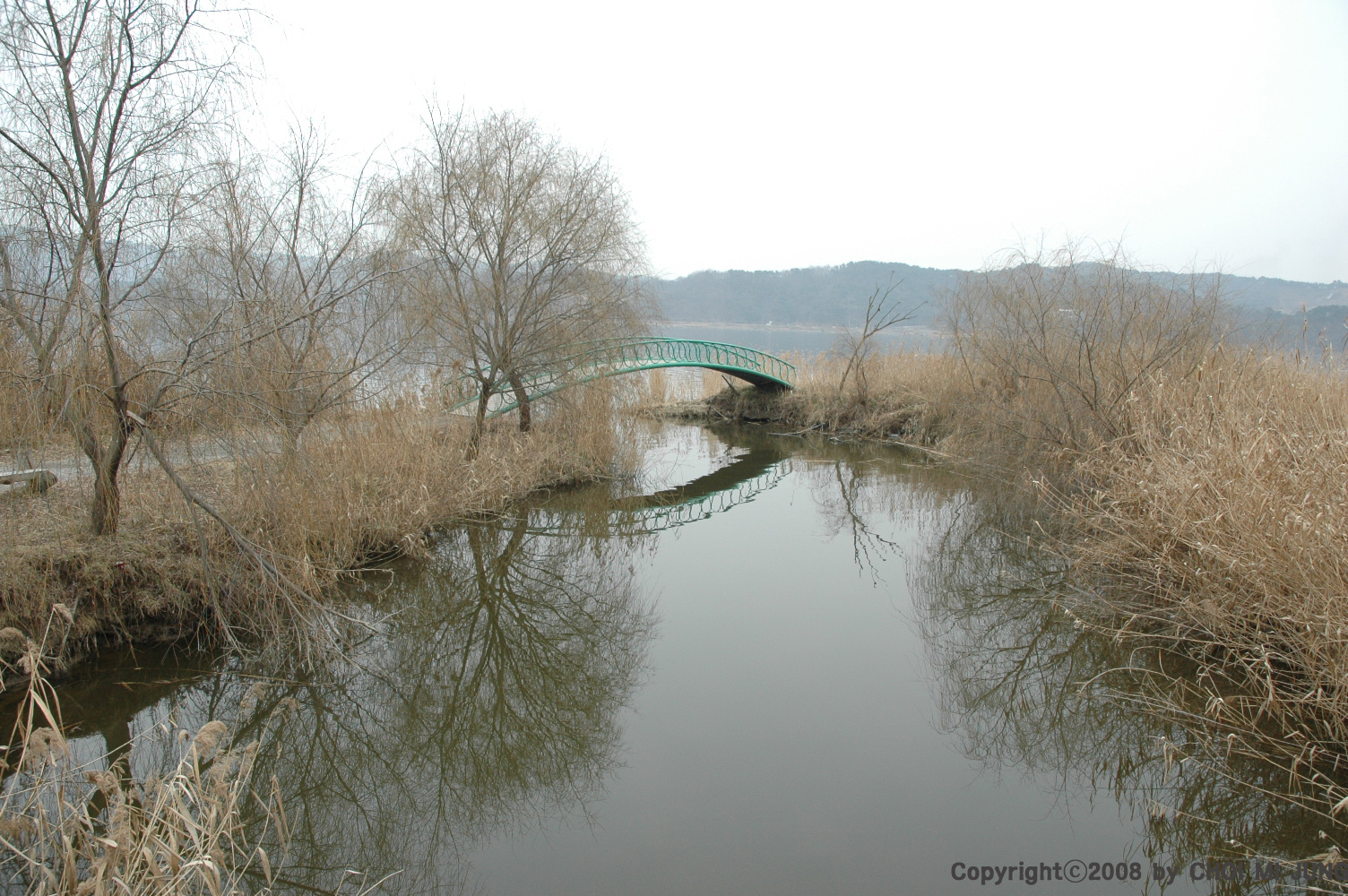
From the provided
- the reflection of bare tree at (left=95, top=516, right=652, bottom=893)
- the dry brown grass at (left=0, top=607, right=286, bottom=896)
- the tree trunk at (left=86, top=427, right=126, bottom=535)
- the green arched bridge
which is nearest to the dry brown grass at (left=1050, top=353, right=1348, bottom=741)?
the reflection of bare tree at (left=95, top=516, right=652, bottom=893)

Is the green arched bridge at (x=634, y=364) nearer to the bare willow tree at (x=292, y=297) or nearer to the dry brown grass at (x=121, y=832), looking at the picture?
the bare willow tree at (x=292, y=297)

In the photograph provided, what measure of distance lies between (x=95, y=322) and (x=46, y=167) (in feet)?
3.33

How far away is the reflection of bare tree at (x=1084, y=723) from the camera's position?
4.07 m

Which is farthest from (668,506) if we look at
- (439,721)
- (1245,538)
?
(1245,538)

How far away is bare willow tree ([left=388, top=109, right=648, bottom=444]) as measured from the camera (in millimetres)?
11148

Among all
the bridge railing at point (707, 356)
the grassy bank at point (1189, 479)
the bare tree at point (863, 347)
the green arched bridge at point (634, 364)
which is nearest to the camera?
the grassy bank at point (1189, 479)

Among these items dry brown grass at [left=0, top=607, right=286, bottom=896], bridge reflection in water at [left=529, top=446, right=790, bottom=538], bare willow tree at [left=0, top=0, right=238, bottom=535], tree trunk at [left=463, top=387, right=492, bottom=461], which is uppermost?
bare willow tree at [left=0, top=0, right=238, bottom=535]

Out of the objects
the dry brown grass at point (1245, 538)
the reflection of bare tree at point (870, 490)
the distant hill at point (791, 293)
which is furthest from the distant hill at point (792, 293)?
the dry brown grass at point (1245, 538)

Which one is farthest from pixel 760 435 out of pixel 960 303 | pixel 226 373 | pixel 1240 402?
pixel 226 373

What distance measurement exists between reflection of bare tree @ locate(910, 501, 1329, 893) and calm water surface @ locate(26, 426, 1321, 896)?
0.8 inches

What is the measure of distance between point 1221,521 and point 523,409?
31.5 ft

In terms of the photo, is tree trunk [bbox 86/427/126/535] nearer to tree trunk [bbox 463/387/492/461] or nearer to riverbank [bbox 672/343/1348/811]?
tree trunk [bbox 463/387/492/461]

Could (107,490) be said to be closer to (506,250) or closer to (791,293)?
(506,250)

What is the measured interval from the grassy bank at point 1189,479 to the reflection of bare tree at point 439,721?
377cm
